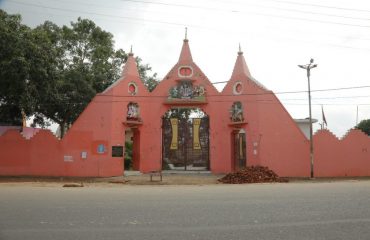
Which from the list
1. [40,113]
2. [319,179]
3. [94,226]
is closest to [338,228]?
[94,226]

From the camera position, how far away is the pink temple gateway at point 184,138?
26438 mm

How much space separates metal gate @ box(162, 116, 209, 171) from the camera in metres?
28.5

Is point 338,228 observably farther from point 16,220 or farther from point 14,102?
point 14,102

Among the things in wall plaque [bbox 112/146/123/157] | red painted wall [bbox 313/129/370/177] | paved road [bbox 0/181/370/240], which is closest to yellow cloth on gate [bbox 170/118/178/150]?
wall plaque [bbox 112/146/123/157]

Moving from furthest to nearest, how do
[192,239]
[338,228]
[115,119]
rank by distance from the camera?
[115,119] → [338,228] → [192,239]

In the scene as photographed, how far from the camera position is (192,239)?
20.9 ft

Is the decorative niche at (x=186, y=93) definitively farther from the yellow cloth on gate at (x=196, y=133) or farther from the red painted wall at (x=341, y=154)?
the red painted wall at (x=341, y=154)

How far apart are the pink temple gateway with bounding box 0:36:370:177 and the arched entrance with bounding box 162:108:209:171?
0.23ft

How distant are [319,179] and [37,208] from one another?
1969 cm

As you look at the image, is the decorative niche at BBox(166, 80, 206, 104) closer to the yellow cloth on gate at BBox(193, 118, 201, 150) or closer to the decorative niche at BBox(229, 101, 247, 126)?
the yellow cloth on gate at BBox(193, 118, 201, 150)

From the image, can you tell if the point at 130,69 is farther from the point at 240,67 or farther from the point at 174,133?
the point at 240,67

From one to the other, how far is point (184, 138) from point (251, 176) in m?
6.93

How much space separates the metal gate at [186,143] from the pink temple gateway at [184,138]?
0.07 metres

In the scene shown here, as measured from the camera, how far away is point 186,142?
1129 inches
